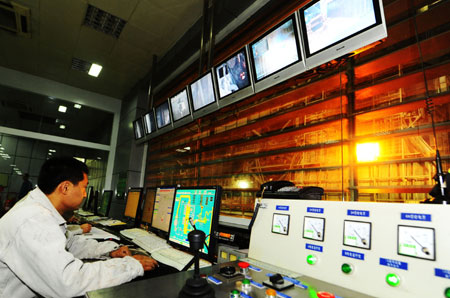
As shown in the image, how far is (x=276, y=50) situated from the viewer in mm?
1863

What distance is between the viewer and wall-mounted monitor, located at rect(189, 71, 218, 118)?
8.45 feet

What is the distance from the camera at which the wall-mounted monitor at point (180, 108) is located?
304 cm

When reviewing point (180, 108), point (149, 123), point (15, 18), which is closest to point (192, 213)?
point (180, 108)

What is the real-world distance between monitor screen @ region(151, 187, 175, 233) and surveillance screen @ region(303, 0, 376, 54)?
4.69 ft

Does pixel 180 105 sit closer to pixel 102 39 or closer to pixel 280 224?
pixel 102 39

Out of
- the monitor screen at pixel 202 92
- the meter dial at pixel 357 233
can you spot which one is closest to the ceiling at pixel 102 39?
the monitor screen at pixel 202 92

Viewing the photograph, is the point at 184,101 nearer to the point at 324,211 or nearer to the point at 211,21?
the point at 211,21

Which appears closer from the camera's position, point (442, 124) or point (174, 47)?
point (442, 124)

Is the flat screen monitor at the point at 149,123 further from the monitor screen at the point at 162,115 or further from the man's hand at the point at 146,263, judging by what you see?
the man's hand at the point at 146,263

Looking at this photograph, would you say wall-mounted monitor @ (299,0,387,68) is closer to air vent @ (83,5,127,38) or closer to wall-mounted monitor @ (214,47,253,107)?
wall-mounted monitor @ (214,47,253,107)

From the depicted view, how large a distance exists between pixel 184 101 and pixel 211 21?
1054 mm

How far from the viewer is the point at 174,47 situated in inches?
165

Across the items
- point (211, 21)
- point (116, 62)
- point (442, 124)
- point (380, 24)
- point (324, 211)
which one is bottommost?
point (324, 211)

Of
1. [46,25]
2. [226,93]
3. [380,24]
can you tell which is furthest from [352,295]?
[46,25]
